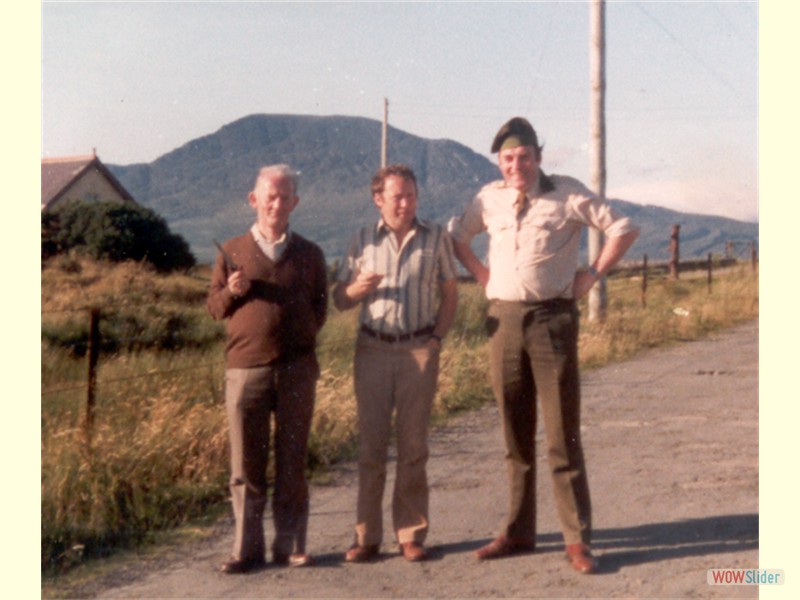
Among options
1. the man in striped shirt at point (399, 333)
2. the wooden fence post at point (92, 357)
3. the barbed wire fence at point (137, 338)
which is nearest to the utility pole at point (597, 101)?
the barbed wire fence at point (137, 338)

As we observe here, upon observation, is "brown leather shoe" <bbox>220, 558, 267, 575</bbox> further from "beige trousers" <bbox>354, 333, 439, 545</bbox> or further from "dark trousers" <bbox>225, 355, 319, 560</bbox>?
"beige trousers" <bbox>354, 333, 439, 545</bbox>

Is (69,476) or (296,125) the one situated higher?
(296,125)

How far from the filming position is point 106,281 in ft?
43.5

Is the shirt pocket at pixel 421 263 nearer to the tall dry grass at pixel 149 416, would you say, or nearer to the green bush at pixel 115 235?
the tall dry grass at pixel 149 416

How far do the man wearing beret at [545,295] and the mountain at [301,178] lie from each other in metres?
0.31

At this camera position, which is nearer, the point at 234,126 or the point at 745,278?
the point at 234,126

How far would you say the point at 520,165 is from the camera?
15.0 ft

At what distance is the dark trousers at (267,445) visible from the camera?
14.7 feet

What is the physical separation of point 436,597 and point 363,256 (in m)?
1.47

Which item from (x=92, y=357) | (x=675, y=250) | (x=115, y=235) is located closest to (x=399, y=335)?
(x=92, y=357)

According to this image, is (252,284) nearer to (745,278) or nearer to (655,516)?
(655,516)

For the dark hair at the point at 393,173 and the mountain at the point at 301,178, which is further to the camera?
the mountain at the point at 301,178

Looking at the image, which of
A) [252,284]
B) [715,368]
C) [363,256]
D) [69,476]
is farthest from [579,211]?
[715,368]

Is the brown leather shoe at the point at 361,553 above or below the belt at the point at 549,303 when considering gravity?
below
